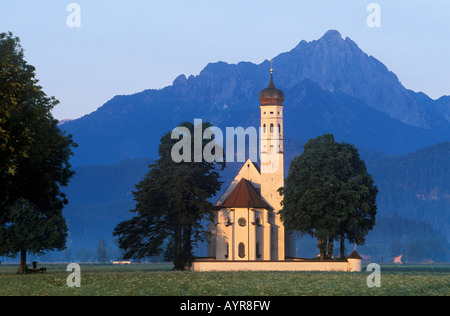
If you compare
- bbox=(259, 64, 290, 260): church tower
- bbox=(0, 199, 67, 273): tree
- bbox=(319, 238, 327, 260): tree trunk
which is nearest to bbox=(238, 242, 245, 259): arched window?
bbox=(259, 64, 290, 260): church tower

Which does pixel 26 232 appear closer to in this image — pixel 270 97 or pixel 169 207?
pixel 169 207

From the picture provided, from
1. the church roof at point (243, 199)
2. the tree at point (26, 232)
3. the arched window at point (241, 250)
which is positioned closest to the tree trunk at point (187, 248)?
the arched window at point (241, 250)

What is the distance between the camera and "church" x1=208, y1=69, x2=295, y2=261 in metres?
111

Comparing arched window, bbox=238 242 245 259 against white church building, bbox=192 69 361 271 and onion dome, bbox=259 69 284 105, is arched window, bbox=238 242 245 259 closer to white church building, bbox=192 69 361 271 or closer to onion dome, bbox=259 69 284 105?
white church building, bbox=192 69 361 271

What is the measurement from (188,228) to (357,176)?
71.1ft

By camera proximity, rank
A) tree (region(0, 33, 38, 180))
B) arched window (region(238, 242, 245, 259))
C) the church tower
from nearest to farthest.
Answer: tree (region(0, 33, 38, 180)) < arched window (region(238, 242, 245, 259)) < the church tower

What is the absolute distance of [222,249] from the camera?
112125 millimetres

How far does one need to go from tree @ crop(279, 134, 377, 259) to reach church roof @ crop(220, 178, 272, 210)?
1265 centimetres

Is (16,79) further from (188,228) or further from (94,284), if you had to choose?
(188,228)

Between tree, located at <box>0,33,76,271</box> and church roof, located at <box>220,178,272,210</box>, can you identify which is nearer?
tree, located at <box>0,33,76,271</box>

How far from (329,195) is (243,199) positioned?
2281cm

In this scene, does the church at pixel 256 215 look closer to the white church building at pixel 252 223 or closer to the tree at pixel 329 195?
the white church building at pixel 252 223

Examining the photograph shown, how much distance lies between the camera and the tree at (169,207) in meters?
96.2
